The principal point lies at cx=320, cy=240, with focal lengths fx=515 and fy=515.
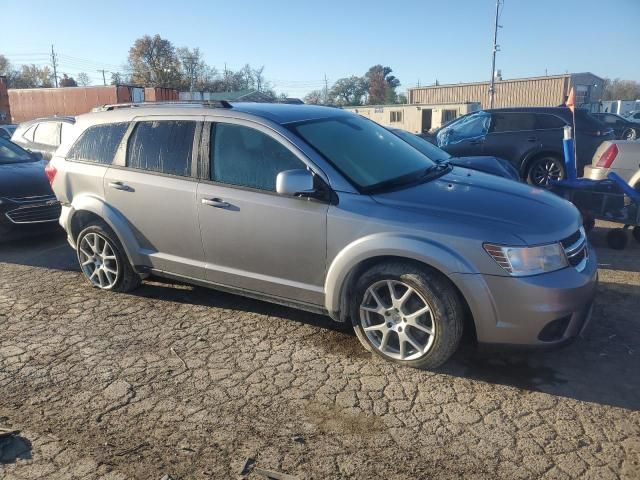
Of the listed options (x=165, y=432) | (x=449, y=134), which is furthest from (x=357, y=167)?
(x=449, y=134)

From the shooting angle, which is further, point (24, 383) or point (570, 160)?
point (570, 160)

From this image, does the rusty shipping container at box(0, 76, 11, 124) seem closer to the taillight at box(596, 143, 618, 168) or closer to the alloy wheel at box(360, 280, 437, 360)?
the taillight at box(596, 143, 618, 168)

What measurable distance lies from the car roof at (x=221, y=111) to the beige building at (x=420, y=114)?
104 ft

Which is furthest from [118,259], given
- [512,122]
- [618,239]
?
[512,122]

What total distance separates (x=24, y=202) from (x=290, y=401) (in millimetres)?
5419

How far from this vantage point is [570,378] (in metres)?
3.39

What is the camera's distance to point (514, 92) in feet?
166

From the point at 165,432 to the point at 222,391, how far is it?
491mm

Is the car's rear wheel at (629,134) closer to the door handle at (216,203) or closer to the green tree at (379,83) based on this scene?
the door handle at (216,203)

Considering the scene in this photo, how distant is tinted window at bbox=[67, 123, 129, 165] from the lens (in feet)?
16.0

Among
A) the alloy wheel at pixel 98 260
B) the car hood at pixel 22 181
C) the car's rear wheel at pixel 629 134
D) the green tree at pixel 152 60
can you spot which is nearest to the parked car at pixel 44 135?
the car hood at pixel 22 181

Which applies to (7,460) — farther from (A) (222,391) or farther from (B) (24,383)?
(A) (222,391)

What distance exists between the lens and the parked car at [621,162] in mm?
6375

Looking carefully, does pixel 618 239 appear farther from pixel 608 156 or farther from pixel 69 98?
pixel 69 98
